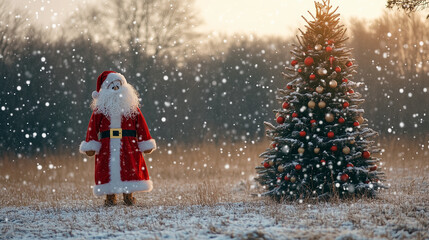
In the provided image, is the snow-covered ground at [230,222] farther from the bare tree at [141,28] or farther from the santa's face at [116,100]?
the bare tree at [141,28]

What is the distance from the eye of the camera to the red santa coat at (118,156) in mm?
7406

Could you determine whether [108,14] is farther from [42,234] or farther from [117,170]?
[42,234]

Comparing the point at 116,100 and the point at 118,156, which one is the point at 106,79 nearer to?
the point at 116,100

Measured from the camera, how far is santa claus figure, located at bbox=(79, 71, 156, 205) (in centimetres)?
742

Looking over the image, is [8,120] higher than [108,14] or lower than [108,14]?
lower

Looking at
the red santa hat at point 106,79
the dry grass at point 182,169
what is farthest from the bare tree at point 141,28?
the red santa hat at point 106,79

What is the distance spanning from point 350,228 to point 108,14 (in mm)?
18196

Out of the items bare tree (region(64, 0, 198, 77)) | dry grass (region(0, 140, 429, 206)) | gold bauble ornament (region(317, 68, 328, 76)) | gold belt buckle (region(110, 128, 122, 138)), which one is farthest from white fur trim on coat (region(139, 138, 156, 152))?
bare tree (region(64, 0, 198, 77))

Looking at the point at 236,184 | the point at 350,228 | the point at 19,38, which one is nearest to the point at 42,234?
the point at 350,228

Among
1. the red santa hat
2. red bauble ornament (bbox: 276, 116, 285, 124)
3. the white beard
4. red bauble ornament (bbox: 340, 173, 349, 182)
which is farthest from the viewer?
the red santa hat

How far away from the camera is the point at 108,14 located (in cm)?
2078

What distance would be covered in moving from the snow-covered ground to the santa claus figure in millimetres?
632

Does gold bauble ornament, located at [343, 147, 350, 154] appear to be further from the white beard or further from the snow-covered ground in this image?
the white beard

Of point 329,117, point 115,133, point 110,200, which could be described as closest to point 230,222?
point 329,117
